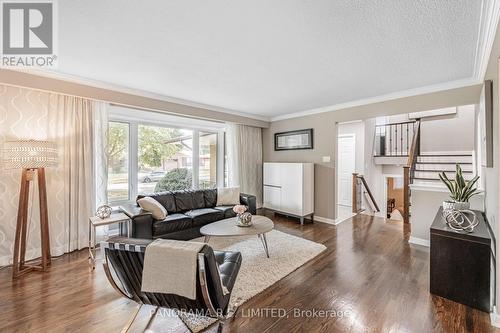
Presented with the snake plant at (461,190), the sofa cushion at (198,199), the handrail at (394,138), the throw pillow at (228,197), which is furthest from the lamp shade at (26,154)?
the handrail at (394,138)

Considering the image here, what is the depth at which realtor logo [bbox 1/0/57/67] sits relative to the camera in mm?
1728

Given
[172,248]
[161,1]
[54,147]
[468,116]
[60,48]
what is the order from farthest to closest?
1. [468,116]
2. [54,147]
3. [60,48]
4. [161,1]
5. [172,248]

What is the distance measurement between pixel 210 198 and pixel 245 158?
1.51 metres

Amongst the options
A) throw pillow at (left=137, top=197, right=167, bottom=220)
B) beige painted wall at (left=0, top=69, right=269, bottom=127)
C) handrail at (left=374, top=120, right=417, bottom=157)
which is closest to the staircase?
handrail at (left=374, top=120, right=417, bottom=157)

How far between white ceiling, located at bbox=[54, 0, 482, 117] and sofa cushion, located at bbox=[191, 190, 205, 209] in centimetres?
190

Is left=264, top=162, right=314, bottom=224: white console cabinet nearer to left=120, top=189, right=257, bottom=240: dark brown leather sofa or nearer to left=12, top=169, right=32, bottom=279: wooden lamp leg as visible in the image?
left=120, top=189, right=257, bottom=240: dark brown leather sofa

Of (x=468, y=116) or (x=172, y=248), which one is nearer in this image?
(x=172, y=248)

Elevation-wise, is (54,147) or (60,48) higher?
(60,48)

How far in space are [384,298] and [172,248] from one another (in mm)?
2051

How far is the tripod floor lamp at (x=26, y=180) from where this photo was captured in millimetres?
2473

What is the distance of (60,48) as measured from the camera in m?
2.28

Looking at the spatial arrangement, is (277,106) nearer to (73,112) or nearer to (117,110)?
(117,110)

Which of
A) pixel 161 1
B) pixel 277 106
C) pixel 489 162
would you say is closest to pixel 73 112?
pixel 161 1

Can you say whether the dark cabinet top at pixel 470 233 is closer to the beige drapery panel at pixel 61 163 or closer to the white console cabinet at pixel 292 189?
the white console cabinet at pixel 292 189
